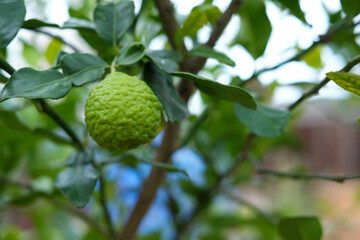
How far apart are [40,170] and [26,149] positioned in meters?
0.05

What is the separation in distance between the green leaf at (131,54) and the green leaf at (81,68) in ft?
0.07

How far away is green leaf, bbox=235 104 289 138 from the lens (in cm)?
47

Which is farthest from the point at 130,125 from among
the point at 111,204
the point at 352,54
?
the point at 111,204

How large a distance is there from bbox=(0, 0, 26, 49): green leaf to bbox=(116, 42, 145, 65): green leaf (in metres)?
0.10

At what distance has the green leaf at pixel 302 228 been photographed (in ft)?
1.62

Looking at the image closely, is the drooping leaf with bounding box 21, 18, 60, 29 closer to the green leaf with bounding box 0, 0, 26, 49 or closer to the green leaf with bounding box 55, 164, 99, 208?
the green leaf with bounding box 0, 0, 26, 49

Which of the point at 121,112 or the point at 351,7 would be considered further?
the point at 351,7

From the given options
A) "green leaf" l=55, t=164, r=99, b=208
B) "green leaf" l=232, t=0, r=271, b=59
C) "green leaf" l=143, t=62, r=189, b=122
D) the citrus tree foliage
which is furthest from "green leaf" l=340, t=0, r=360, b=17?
"green leaf" l=55, t=164, r=99, b=208

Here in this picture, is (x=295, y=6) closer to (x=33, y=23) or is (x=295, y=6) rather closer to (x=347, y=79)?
(x=347, y=79)

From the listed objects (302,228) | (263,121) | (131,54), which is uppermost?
(131,54)

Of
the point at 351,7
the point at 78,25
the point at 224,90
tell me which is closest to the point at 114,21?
the point at 78,25

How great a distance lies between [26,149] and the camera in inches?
30.7

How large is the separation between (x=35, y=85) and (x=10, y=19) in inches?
3.4

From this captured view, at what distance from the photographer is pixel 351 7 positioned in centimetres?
46
